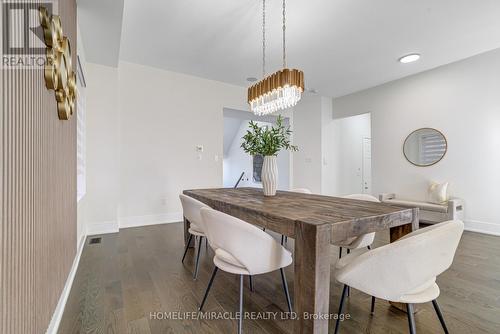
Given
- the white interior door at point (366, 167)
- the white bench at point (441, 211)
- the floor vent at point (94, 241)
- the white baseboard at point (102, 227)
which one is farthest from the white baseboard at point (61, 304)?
the white interior door at point (366, 167)

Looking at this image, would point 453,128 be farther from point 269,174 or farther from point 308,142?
point 269,174

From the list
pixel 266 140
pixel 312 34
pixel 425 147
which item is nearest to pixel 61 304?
pixel 266 140

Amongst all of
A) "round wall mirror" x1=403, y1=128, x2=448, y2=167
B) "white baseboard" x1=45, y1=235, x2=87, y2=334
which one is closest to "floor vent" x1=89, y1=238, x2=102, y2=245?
"white baseboard" x1=45, y1=235, x2=87, y2=334

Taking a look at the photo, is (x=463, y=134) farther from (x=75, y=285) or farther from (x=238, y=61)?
(x=75, y=285)

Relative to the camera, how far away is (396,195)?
14.9 ft

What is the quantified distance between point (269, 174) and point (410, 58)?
3.26m

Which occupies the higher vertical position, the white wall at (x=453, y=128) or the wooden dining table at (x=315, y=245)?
the white wall at (x=453, y=128)

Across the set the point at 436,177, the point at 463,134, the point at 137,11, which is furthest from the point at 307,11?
the point at 436,177

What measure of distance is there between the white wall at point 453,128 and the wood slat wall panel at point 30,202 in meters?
5.10

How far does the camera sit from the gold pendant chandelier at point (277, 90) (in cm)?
224

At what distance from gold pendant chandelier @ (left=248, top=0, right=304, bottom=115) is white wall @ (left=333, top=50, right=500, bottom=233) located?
3.10m

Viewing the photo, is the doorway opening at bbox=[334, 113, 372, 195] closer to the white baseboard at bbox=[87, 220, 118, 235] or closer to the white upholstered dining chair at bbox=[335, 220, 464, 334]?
the white baseboard at bbox=[87, 220, 118, 235]

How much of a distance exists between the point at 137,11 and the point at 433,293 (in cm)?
344

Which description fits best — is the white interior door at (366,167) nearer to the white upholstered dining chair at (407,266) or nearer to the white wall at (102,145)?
the white upholstered dining chair at (407,266)
